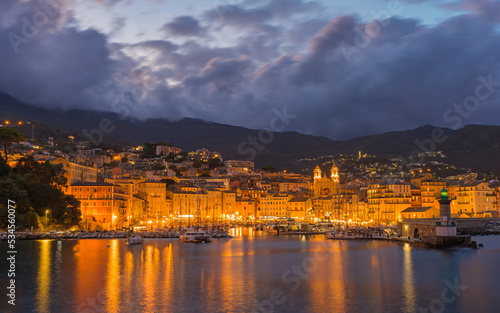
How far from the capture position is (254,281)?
100ft

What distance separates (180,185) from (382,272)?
82.7 metres

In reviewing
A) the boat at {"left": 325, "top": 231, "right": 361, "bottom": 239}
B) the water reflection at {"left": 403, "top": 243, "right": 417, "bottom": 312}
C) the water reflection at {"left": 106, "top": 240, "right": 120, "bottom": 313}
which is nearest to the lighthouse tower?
the water reflection at {"left": 403, "top": 243, "right": 417, "bottom": 312}

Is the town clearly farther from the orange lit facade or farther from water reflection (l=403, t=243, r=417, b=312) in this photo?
water reflection (l=403, t=243, r=417, b=312)

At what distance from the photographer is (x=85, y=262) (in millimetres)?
38250

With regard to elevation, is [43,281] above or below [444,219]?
below

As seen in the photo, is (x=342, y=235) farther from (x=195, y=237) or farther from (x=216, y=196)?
(x=216, y=196)

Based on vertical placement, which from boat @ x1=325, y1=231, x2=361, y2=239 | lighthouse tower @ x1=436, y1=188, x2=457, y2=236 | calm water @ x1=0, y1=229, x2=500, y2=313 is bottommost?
calm water @ x1=0, y1=229, x2=500, y2=313

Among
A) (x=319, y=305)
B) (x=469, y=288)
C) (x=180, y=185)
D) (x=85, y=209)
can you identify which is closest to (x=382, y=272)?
(x=469, y=288)
